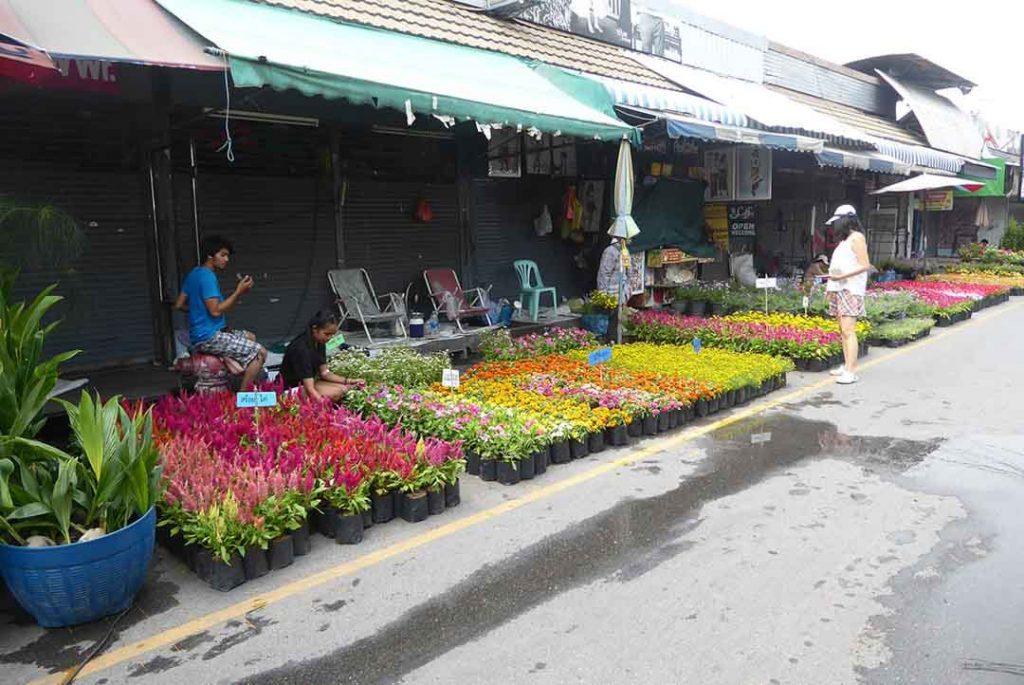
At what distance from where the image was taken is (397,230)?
11.3 metres

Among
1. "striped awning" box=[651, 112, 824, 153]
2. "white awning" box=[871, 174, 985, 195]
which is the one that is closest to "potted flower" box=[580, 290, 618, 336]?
"striped awning" box=[651, 112, 824, 153]

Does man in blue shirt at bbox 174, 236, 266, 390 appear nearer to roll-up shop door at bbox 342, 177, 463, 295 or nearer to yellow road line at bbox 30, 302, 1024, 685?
yellow road line at bbox 30, 302, 1024, 685

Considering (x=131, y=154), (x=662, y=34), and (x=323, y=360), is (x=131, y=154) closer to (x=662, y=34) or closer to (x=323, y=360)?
(x=323, y=360)

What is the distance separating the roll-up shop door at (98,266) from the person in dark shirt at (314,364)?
7.60ft

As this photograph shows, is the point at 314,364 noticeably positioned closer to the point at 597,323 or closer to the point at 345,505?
the point at 345,505

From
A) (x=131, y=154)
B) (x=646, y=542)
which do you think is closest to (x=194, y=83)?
(x=131, y=154)

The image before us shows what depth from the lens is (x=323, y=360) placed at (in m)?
7.18

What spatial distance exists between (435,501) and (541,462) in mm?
1137

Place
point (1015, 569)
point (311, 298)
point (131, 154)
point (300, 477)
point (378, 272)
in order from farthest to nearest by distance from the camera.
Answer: point (378, 272) < point (311, 298) < point (131, 154) < point (300, 477) < point (1015, 569)

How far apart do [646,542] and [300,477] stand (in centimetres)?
226

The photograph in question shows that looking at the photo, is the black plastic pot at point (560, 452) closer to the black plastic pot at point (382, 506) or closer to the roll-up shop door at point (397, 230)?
the black plastic pot at point (382, 506)

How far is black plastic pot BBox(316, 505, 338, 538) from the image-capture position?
15.7 feet

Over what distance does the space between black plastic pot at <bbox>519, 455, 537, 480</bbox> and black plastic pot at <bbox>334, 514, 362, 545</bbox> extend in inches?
60.6

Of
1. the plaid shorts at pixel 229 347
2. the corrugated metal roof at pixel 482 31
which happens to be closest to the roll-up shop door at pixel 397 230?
the corrugated metal roof at pixel 482 31
